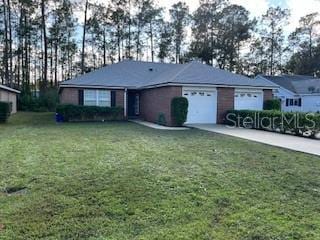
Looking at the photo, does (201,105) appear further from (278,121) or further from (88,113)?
(88,113)

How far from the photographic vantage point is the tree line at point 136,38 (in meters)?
36.0

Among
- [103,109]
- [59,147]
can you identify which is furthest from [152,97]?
[59,147]

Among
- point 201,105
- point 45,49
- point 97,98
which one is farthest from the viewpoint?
point 45,49

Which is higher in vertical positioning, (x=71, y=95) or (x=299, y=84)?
(x=299, y=84)

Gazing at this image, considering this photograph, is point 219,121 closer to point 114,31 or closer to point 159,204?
point 159,204

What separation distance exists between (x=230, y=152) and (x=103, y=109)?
13.5 m

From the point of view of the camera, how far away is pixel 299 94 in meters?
34.8

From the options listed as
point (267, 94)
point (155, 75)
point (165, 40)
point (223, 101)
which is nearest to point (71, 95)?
point (155, 75)

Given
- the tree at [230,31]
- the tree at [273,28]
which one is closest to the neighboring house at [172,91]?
the tree at [230,31]

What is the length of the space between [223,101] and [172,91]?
134 inches

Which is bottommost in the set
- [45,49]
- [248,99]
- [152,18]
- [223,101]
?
[223,101]

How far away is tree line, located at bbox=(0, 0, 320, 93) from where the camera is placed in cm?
3597

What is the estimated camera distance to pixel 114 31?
134 feet

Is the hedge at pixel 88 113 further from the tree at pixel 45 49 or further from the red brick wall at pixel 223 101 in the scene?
the tree at pixel 45 49
